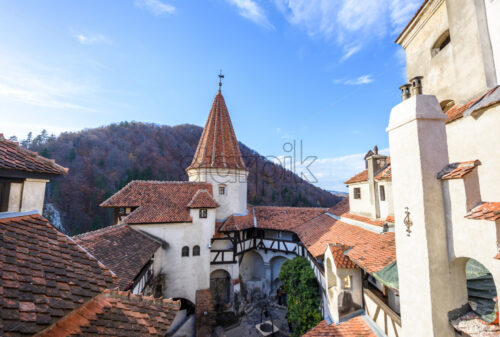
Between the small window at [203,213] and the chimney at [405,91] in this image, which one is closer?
the chimney at [405,91]

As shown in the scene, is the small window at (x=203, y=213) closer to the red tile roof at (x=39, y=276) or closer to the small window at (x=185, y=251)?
the small window at (x=185, y=251)

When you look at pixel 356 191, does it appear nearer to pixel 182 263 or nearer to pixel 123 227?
pixel 182 263

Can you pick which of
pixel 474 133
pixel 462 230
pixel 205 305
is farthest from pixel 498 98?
pixel 205 305

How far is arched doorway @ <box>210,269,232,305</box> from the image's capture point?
45.8 ft

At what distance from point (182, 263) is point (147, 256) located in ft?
11.4

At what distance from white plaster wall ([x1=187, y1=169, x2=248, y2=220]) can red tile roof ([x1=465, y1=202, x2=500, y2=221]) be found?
12724 millimetres

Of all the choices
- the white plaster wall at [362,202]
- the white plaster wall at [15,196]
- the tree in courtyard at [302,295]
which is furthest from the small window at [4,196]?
the white plaster wall at [362,202]

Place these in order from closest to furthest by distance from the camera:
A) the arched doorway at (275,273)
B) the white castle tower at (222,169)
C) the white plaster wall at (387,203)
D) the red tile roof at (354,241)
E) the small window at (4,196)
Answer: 1. the small window at (4,196)
2. the red tile roof at (354,241)
3. the white plaster wall at (387,203)
4. the white castle tower at (222,169)
5. the arched doorway at (275,273)

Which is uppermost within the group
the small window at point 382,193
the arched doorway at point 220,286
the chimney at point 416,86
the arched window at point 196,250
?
the chimney at point 416,86

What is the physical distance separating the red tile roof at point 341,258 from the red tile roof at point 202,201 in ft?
25.1

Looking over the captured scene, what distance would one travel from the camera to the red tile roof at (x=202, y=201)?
1212cm

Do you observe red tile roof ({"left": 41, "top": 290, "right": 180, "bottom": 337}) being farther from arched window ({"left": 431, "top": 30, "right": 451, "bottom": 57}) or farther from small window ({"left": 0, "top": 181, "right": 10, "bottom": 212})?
arched window ({"left": 431, "top": 30, "right": 451, "bottom": 57})

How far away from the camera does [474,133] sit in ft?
11.6

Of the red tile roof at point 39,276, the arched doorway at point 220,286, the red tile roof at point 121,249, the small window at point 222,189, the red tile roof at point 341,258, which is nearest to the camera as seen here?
the red tile roof at point 39,276
